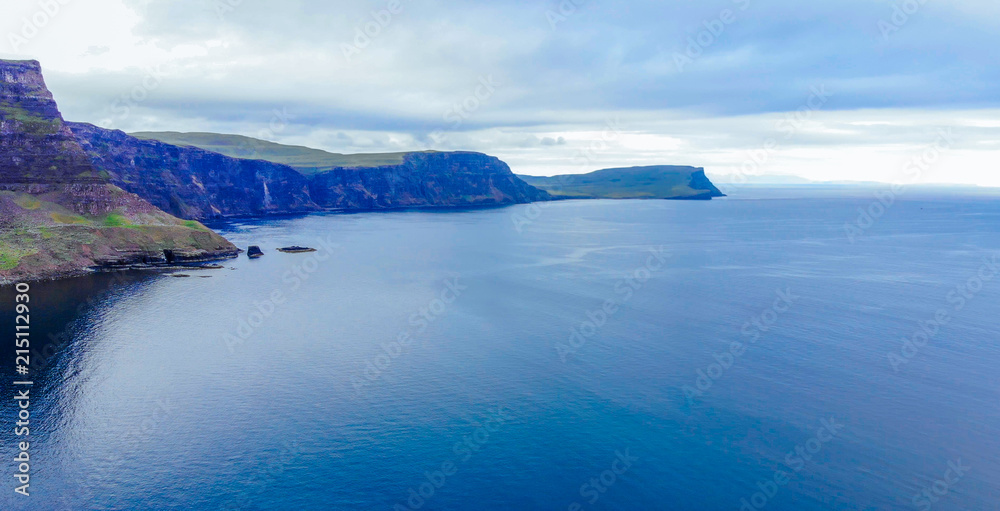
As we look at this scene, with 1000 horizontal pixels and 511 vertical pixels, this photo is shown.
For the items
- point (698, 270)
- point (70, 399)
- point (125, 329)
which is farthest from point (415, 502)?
point (698, 270)

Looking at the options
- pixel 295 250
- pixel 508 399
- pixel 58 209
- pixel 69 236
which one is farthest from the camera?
pixel 295 250

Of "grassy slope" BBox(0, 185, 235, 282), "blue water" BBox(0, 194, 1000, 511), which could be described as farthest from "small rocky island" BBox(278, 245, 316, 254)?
"blue water" BBox(0, 194, 1000, 511)

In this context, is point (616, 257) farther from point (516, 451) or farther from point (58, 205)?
point (58, 205)

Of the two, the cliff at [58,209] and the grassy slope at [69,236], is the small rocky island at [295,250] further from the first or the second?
the grassy slope at [69,236]

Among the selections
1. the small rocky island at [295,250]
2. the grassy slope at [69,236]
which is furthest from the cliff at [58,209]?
the small rocky island at [295,250]

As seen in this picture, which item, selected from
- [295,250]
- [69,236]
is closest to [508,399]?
[69,236]

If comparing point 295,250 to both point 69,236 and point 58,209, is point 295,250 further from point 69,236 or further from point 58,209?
point 58,209
